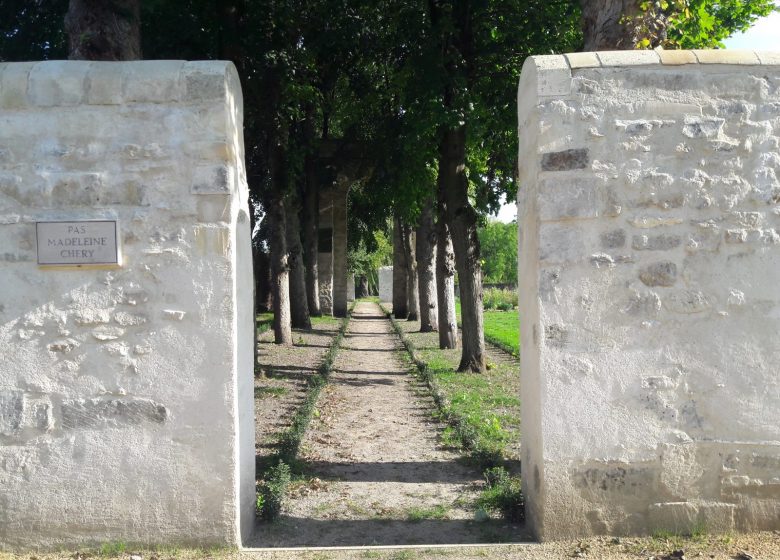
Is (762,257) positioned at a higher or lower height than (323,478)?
higher

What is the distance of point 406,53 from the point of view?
11711mm

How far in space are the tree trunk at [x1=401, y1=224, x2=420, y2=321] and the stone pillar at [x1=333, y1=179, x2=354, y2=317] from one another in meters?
3.03

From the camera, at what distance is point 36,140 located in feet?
13.3

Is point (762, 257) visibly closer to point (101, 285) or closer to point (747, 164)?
point (747, 164)

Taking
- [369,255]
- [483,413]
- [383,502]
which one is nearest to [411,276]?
[483,413]

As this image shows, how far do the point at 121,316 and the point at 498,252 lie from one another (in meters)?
71.6

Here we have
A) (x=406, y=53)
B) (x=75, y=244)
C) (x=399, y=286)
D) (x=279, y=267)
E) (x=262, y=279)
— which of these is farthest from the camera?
(x=262, y=279)

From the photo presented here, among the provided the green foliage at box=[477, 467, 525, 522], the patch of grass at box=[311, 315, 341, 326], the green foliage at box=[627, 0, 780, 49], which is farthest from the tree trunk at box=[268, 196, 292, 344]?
the green foliage at box=[477, 467, 525, 522]

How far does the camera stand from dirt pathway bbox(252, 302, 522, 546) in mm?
4570

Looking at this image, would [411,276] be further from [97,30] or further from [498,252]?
[498,252]

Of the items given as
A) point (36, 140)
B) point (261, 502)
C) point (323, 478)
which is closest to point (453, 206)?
point (323, 478)

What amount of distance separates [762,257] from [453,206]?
7.04 meters

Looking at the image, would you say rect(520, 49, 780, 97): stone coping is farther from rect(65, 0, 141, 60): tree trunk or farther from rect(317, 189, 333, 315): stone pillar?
rect(317, 189, 333, 315): stone pillar

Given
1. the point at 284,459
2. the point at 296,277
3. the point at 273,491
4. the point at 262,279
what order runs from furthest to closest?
the point at 262,279, the point at 296,277, the point at 284,459, the point at 273,491
